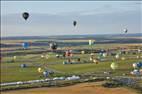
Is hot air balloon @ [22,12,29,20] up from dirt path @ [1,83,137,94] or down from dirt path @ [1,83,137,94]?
up

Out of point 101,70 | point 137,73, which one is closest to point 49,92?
point 137,73

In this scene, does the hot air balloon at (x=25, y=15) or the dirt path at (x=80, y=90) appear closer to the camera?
the dirt path at (x=80, y=90)

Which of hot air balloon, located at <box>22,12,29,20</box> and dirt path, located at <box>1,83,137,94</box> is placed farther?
hot air balloon, located at <box>22,12,29,20</box>

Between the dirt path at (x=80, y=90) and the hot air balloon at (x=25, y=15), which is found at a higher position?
the hot air balloon at (x=25, y=15)

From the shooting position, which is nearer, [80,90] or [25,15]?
[80,90]

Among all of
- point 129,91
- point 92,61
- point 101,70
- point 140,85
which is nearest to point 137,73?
point 101,70

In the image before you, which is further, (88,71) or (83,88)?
(88,71)

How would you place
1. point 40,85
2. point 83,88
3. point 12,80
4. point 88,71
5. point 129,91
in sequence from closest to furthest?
point 129,91 < point 83,88 < point 40,85 < point 12,80 < point 88,71

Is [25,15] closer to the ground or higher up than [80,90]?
higher up

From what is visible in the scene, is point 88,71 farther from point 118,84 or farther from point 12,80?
point 118,84

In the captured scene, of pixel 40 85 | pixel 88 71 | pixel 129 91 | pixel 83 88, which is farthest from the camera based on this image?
pixel 88 71
